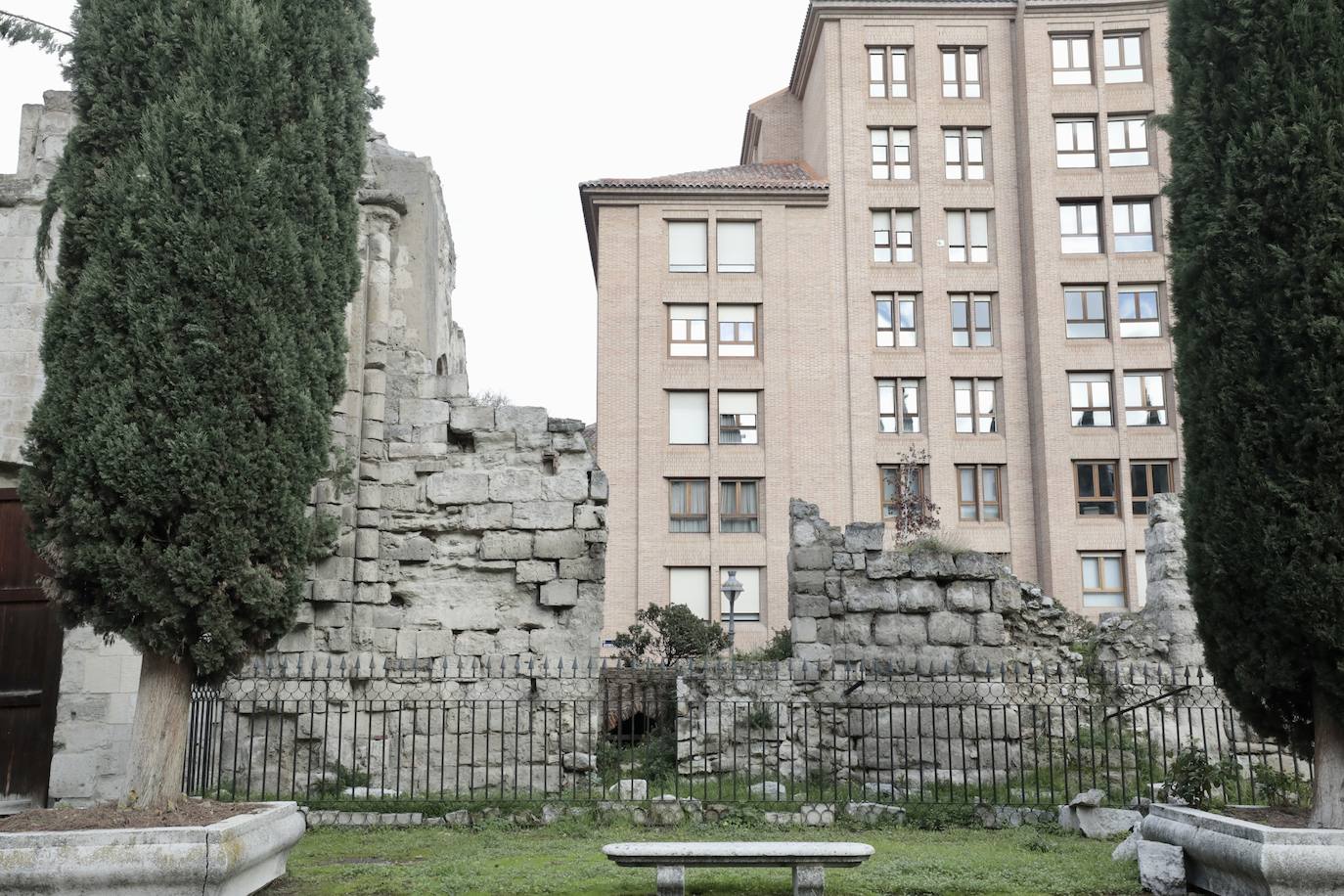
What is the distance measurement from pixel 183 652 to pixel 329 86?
12.8 ft

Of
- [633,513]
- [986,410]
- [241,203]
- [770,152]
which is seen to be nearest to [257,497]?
[241,203]

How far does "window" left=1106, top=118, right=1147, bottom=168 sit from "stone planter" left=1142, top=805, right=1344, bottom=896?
101 feet

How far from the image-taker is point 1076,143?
3381 centimetres

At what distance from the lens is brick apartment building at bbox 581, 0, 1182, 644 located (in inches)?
1244

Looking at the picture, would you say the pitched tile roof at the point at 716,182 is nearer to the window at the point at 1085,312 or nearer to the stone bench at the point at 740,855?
the window at the point at 1085,312

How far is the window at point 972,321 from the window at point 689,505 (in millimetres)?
8848

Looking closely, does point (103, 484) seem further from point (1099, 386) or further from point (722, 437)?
point (1099, 386)

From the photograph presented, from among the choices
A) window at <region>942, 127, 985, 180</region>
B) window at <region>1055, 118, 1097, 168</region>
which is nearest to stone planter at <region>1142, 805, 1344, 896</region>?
window at <region>942, 127, 985, 180</region>

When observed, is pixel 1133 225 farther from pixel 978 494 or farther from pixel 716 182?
pixel 716 182

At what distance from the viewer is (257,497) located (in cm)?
698

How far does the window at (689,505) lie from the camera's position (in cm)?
3133

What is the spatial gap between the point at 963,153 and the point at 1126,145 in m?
4.79

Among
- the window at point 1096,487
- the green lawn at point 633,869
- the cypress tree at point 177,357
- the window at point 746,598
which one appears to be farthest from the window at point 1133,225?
the cypress tree at point 177,357

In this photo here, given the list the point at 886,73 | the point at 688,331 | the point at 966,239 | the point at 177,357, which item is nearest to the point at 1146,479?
the point at 966,239
